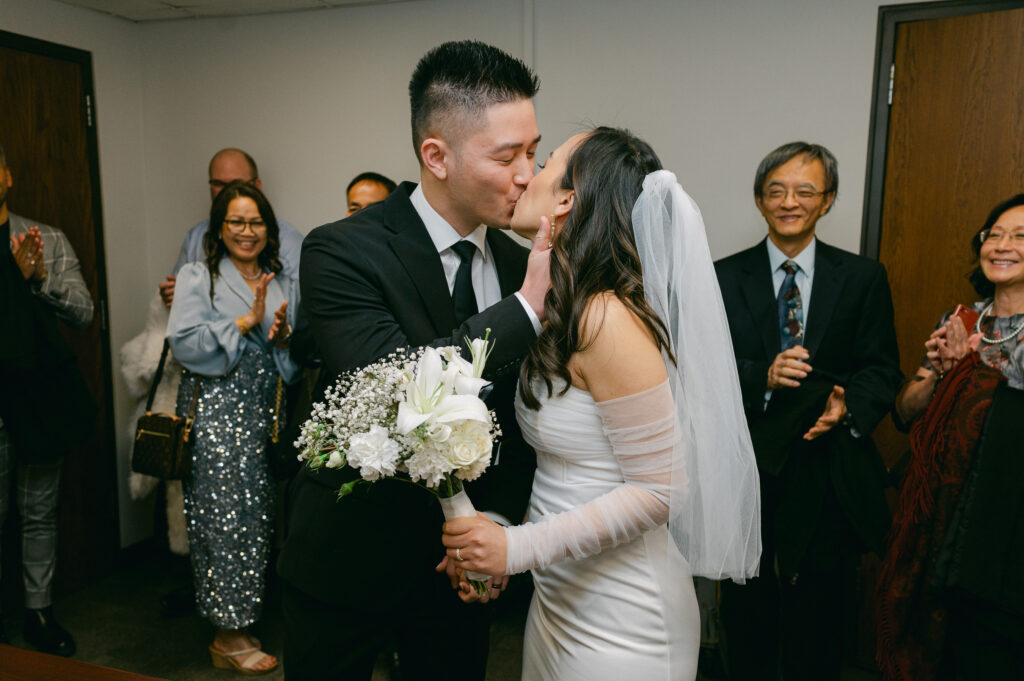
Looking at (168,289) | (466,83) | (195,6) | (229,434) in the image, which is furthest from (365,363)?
(195,6)

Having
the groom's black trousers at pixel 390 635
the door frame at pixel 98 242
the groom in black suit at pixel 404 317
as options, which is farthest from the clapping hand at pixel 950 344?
the door frame at pixel 98 242

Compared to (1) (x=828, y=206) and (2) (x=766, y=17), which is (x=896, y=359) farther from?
(2) (x=766, y=17)

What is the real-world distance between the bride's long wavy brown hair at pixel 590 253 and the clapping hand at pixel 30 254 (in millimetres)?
2261

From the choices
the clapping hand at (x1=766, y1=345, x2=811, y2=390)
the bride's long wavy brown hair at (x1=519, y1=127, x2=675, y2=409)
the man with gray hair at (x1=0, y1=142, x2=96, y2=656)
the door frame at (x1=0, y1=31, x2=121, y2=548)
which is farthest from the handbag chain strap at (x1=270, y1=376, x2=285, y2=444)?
the clapping hand at (x1=766, y1=345, x2=811, y2=390)

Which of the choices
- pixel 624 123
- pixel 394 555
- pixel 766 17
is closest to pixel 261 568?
pixel 394 555

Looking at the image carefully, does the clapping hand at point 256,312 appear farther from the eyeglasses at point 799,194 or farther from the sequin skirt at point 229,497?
the eyeglasses at point 799,194

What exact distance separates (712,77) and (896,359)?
1463mm

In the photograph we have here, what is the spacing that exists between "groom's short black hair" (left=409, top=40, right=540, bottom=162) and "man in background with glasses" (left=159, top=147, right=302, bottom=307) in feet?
5.75

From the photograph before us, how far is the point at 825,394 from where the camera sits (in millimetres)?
2395

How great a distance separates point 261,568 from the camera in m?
2.96

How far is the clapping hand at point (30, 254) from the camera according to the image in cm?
271

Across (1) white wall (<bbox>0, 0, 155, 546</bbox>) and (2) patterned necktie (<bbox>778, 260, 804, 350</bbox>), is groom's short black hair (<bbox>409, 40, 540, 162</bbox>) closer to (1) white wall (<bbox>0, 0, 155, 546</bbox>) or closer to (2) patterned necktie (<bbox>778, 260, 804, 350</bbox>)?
(2) patterned necktie (<bbox>778, 260, 804, 350</bbox>)

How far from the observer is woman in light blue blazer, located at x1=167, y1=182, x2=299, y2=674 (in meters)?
2.87

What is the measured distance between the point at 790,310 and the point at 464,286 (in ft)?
4.62
